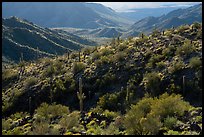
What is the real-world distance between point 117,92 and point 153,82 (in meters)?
3.14

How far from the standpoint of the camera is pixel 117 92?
2888cm

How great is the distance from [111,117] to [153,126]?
6.55 metres

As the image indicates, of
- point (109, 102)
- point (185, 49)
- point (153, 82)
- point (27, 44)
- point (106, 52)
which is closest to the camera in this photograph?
point (109, 102)

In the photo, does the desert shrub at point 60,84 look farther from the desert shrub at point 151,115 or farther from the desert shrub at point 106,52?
the desert shrub at point 151,115

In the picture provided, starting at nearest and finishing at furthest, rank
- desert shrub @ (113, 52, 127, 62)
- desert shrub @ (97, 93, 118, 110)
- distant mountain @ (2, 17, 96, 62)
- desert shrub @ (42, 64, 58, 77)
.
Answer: desert shrub @ (97, 93, 118, 110)
desert shrub @ (113, 52, 127, 62)
desert shrub @ (42, 64, 58, 77)
distant mountain @ (2, 17, 96, 62)

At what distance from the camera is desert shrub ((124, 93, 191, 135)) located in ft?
52.9

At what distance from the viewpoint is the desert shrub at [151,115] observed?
1612cm

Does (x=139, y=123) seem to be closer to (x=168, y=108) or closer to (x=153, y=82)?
(x=168, y=108)

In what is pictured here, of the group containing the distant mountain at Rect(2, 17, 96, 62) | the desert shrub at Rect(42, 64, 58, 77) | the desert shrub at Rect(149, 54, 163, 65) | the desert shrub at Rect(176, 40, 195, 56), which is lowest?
the distant mountain at Rect(2, 17, 96, 62)

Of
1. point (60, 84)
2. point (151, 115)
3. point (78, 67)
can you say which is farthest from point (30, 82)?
point (151, 115)

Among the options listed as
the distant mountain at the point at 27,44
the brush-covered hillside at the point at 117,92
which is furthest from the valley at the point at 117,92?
the distant mountain at the point at 27,44

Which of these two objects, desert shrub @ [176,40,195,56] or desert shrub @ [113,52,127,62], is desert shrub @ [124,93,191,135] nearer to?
desert shrub @ [176,40,195,56]

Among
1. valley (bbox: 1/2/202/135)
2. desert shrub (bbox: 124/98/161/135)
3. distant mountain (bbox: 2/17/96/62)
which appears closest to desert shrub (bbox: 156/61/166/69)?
valley (bbox: 1/2/202/135)

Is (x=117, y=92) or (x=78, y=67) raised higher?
(x=78, y=67)
